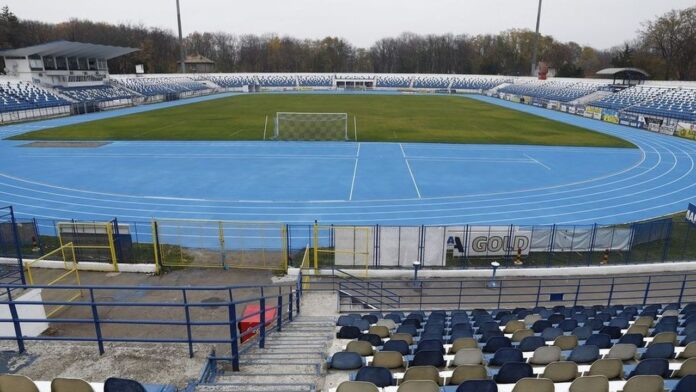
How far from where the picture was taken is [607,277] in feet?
51.5

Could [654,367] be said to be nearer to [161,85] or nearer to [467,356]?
[467,356]

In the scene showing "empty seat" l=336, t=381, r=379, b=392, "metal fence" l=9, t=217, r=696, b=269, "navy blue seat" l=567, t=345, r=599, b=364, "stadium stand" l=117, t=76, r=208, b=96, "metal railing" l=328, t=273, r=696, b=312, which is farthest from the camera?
"stadium stand" l=117, t=76, r=208, b=96

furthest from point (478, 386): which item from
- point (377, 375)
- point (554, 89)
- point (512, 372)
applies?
point (554, 89)

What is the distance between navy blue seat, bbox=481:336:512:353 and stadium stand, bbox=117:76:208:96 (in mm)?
86636

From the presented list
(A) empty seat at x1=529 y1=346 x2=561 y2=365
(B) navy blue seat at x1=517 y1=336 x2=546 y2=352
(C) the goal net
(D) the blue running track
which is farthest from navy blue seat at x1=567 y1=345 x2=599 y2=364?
(C) the goal net

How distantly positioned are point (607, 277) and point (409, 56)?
146m

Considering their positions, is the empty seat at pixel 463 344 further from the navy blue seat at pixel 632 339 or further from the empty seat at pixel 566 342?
the navy blue seat at pixel 632 339

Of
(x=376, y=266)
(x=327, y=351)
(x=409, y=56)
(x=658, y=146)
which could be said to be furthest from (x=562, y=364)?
(x=409, y=56)

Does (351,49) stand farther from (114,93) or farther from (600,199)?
(600,199)

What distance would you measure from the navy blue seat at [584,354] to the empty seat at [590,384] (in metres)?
1.57

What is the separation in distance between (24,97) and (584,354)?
2756 inches

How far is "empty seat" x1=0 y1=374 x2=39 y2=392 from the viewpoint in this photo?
5.00m

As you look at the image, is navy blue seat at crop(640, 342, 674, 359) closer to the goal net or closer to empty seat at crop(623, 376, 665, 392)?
empty seat at crop(623, 376, 665, 392)

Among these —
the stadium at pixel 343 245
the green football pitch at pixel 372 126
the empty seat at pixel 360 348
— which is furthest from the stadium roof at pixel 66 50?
the empty seat at pixel 360 348
